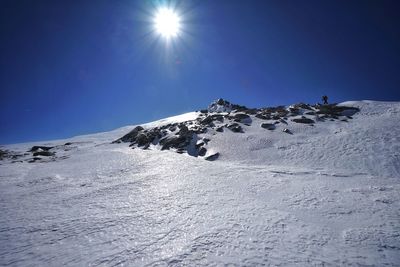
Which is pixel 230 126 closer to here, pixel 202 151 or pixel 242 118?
pixel 242 118

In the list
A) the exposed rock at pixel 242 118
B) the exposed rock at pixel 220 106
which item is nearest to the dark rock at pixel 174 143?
the exposed rock at pixel 242 118

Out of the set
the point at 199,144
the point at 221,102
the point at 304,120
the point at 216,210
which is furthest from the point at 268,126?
the point at 221,102

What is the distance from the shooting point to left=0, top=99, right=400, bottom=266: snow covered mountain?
5512 millimetres

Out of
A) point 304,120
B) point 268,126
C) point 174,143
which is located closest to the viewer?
point 174,143

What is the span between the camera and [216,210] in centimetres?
791

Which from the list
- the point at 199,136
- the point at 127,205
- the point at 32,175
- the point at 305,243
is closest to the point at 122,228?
the point at 127,205

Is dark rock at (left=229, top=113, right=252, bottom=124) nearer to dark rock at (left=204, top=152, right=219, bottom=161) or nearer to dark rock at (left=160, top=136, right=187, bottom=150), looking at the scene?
dark rock at (left=160, top=136, right=187, bottom=150)

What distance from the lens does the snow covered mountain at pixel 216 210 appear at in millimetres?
5512

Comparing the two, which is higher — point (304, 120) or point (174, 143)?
point (304, 120)

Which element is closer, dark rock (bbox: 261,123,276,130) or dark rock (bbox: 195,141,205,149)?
dark rock (bbox: 195,141,205,149)

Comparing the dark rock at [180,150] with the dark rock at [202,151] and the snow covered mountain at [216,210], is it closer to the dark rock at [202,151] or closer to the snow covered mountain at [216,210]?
the dark rock at [202,151]

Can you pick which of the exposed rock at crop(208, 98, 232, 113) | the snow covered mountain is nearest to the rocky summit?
the snow covered mountain

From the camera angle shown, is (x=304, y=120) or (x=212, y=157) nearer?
(x=212, y=157)

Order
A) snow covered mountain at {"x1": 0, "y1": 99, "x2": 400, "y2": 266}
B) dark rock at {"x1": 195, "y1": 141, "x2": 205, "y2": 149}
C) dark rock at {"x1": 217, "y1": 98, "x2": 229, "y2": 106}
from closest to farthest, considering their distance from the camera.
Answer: snow covered mountain at {"x1": 0, "y1": 99, "x2": 400, "y2": 266} → dark rock at {"x1": 195, "y1": 141, "x2": 205, "y2": 149} → dark rock at {"x1": 217, "y1": 98, "x2": 229, "y2": 106}
